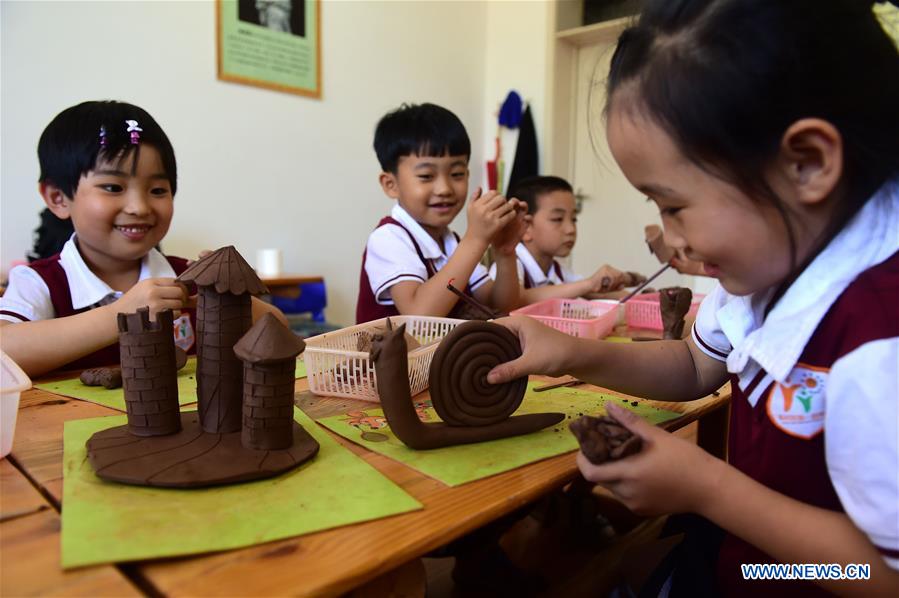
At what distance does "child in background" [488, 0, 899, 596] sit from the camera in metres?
0.51

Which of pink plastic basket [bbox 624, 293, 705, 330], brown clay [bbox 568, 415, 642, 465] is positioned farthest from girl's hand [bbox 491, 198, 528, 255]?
brown clay [bbox 568, 415, 642, 465]

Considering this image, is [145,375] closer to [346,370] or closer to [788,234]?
[346,370]

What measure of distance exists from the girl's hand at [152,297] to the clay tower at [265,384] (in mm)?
384

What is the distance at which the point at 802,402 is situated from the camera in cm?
58

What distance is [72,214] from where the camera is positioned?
122 centimetres

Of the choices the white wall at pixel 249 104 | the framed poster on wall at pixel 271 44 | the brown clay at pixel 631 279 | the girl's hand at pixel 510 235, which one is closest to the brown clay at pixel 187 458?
the girl's hand at pixel 510 235

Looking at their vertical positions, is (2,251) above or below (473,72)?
below

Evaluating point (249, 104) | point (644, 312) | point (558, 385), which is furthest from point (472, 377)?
point (249, 104)

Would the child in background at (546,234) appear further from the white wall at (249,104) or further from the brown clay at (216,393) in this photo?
the brown clay at (216,393)

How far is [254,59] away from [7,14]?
97 cm

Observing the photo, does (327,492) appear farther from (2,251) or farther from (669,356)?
(2,251)

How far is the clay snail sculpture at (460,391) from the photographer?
0.64 m

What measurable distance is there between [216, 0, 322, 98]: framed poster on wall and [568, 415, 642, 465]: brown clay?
270cm

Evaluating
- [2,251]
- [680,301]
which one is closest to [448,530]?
[680,301]
